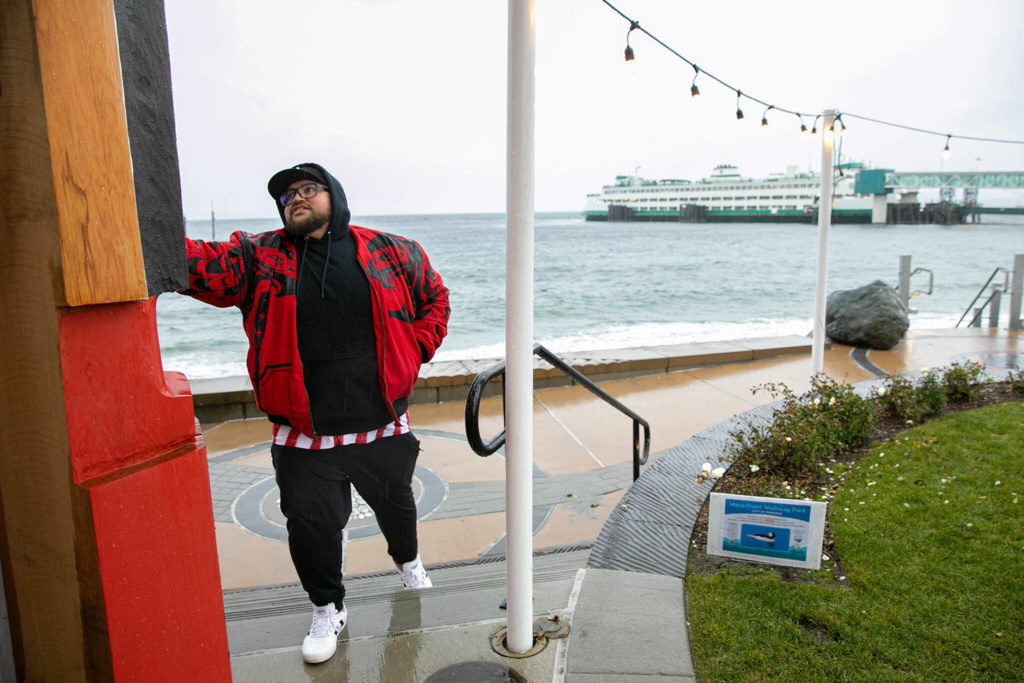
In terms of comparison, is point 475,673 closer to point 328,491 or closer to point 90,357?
point 328,491

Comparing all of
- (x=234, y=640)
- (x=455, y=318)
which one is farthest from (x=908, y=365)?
(x=455, y=318)

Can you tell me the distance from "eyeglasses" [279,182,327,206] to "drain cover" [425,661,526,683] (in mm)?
1889

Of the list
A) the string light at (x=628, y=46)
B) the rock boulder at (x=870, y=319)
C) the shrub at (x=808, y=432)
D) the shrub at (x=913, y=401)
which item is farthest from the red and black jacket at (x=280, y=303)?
the rock boulder at (x=870, y=319)

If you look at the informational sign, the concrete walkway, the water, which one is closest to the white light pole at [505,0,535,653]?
the concrete walkway

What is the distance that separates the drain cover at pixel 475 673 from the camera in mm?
2287

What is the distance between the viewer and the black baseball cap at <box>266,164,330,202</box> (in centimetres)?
260

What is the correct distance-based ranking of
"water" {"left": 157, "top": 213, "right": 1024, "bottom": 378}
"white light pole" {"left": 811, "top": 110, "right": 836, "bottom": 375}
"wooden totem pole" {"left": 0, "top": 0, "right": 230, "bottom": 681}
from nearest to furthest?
"wooden totem pole" {"left": 0, "top": 0, "right": 230, "bottom": 681} < "white light pole" {"left": 811, "top": 110, "right": 836, "bottom": 375} < "water" {"left": 157, "top": 213, "right": 1024, "bottom": 378}

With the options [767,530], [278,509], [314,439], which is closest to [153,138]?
[314,439]

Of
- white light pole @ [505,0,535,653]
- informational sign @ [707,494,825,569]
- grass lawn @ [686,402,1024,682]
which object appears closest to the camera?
white light pole @ [505,0,535,653]

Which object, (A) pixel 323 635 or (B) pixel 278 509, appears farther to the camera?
(B) pixel 278 509

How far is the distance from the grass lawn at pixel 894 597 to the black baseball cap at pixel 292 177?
2.39 meters

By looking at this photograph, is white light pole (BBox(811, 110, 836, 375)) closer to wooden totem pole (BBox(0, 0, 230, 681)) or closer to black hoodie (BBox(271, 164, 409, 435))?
black hoodie (BBox(271, 164, 409, 435))

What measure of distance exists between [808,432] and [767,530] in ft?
4.90

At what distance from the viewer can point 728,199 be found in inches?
3627
